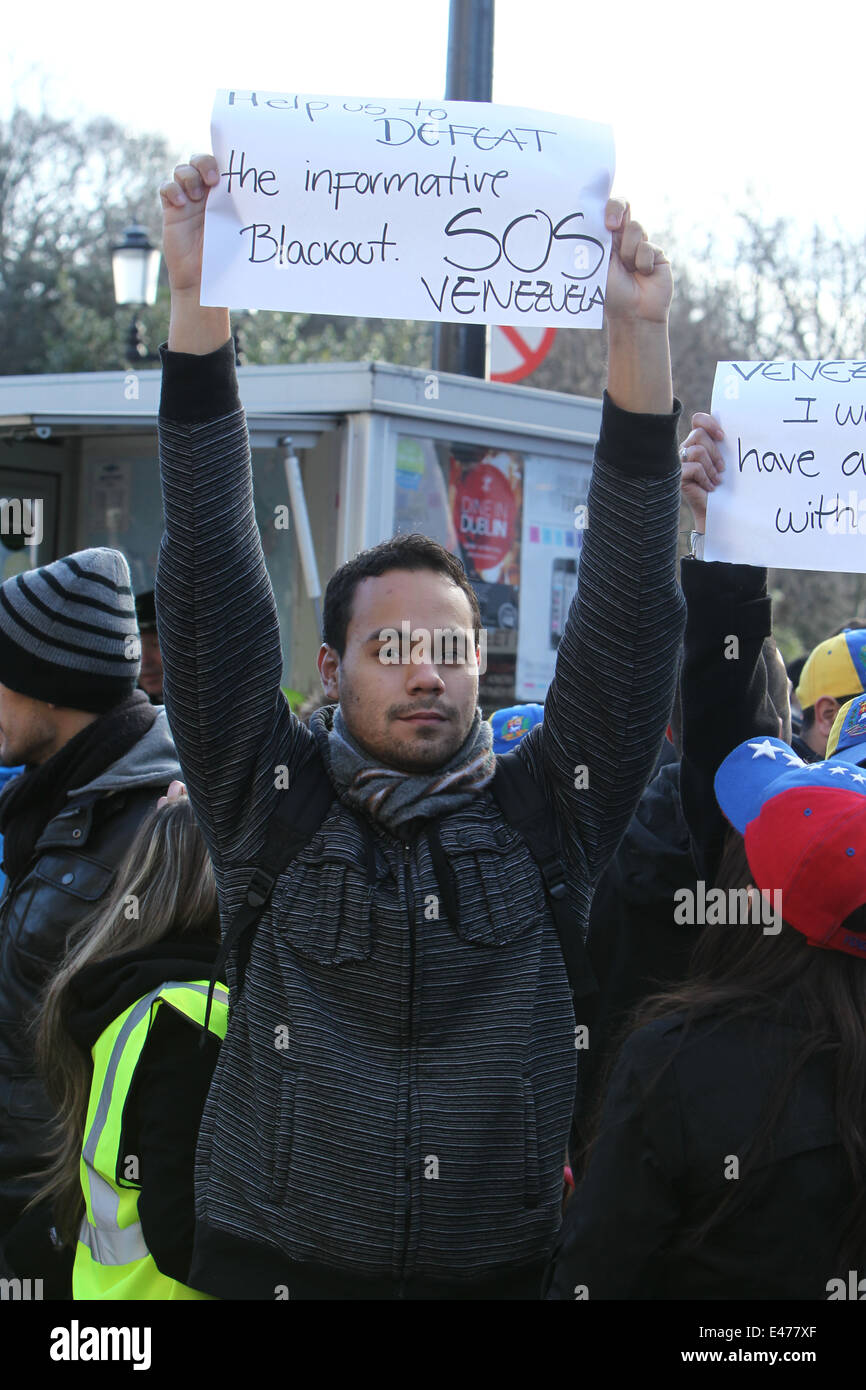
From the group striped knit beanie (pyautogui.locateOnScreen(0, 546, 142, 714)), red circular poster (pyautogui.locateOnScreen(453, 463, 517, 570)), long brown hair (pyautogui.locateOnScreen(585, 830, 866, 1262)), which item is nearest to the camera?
long brown hair (pyautogui.locateOnScreen(585, 830, 866, 1262))

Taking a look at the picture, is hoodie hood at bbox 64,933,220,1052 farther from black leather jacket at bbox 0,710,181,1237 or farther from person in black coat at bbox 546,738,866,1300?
person in black coat at bbox 546,738,866,1300

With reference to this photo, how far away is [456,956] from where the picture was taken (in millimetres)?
2146

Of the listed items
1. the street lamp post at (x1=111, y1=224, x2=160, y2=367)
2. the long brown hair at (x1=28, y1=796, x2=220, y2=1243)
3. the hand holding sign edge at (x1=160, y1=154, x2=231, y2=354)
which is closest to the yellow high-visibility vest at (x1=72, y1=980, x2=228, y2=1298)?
the long brown hair at (x1=28, y1=796, x2=220, y2=1243)

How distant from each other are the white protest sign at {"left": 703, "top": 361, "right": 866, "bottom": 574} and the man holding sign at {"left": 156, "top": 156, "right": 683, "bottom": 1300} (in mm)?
404

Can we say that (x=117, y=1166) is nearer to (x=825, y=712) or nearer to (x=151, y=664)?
(x=825, y=712)

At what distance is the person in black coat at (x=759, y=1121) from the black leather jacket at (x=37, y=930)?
4.73 ft

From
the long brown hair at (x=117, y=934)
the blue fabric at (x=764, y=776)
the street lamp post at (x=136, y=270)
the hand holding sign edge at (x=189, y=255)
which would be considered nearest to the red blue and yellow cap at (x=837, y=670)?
the blue fabric at (x=764, y=776)

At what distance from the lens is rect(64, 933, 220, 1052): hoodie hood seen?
2555 millimetres

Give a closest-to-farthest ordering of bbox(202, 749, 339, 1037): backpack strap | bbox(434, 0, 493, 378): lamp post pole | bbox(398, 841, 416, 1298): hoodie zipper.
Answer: bbox(398, 841, 416, 1298): hoodie zipper
bbox(202, 749, 339, 1037): backpack strap
bbox(434, 0, 493, 378): lamp post pole

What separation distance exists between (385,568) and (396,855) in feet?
1.58

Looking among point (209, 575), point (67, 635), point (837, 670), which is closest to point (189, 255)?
point (209, 575)

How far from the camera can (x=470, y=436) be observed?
21.2 ft

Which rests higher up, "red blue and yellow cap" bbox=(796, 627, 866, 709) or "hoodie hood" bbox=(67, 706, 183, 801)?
"red blue and yellow cap" bbox=(796, 627, 866, 709)

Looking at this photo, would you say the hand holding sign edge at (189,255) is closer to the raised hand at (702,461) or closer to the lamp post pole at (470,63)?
the raised hand at (702,461)
